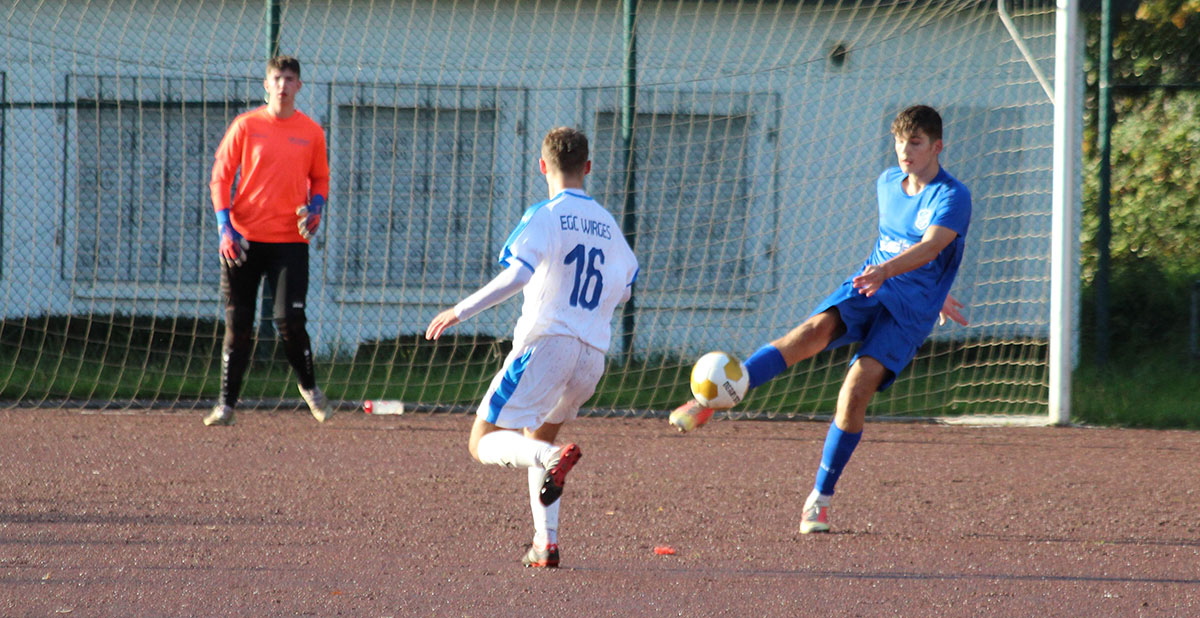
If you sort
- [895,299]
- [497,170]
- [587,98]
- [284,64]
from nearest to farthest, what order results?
[895,299]
[284,64]
[587,98]
[497,170]

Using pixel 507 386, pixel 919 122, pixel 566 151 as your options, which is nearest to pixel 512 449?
pixel 507 386

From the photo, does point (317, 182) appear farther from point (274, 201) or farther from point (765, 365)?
point (765, 365)

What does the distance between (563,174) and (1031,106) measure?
578 cm

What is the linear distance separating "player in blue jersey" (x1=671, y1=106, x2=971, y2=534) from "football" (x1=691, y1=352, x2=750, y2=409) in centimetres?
27

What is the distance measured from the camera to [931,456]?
6.75 m

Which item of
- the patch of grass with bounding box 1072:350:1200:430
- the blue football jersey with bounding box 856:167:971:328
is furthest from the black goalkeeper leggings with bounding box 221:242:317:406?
the patch of grass with bounding box 1072:350:1200:430

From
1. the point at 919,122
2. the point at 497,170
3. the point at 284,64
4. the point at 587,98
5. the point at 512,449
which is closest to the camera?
the point at 512,449

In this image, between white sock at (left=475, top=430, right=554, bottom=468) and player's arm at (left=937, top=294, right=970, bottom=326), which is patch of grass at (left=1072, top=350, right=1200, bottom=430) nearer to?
player's arm at (left=937, top=294, right=970, bottom=326)

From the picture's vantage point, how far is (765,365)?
4.56m

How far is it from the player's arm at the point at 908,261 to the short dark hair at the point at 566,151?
1057 mm

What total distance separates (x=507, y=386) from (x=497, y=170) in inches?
251

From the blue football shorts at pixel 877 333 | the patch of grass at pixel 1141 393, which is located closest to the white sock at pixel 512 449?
the blue football shorts at pixel 877 333

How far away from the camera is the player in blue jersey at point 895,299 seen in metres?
4.65

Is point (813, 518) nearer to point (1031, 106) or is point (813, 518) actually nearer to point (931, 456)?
point (931, 456)
